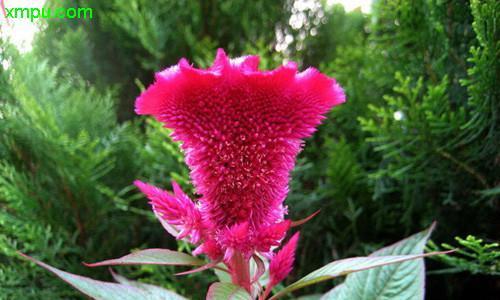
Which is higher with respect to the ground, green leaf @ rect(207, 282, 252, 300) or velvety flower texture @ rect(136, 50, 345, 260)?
velvety flower texture @ rect(136, 50, 345, 260)

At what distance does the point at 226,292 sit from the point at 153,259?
116mm

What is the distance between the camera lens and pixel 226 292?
1.97 feet

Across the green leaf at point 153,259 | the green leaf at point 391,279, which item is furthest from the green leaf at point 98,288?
the green leaf at point 391,279

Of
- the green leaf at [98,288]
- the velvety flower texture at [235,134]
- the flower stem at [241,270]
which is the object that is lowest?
the green leaf at [98,288]

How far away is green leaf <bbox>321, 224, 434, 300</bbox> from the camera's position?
817 mm

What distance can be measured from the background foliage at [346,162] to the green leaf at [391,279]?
135 mm

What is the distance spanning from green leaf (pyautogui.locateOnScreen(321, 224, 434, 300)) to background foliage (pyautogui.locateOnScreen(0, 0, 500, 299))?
135 millimetres

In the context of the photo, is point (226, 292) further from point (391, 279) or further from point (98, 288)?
point (391, 279)

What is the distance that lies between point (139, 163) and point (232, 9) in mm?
772

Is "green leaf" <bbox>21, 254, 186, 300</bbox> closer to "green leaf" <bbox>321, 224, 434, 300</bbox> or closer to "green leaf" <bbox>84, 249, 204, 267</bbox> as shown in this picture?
"green leaf" <bbox>84, 249, 204, 267</bbox>

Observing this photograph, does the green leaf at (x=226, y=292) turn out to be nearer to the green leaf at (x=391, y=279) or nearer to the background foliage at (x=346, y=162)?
the green leaf at (x=391, y=279)

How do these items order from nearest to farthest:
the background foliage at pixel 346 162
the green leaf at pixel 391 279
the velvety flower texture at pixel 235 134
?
the velvety flower texture at pixel 235 134, the green leaf at pixel 391 279, the background foliage at pixel 346 162

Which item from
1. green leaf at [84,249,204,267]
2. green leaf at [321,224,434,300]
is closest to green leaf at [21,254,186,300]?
green leaf at [84,249,204,267]

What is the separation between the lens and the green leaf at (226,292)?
0.59m
